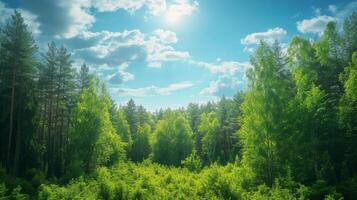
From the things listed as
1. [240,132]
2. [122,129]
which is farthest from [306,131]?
[122,129]

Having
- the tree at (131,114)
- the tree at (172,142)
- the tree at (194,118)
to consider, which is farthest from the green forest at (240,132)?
the tree at (194,118)

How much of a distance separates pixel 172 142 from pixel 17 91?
103 feet

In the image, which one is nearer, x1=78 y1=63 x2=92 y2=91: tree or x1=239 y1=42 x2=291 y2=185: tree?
x1=239 y1=42 x2=291 y2=185: tree

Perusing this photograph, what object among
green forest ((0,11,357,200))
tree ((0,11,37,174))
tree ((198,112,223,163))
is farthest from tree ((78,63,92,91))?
tree ((198,112,223,163))

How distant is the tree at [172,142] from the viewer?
185 ft

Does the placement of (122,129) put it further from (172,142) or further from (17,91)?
(17,91)

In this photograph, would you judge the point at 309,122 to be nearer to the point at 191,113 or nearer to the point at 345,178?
the point at 345,178

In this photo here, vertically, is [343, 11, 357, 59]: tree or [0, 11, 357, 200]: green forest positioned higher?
[343, 11, 357, 59]: tree

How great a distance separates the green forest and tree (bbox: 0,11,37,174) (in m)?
0.10

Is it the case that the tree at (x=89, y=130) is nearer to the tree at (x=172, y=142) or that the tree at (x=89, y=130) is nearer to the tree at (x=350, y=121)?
the tree at (x=172, y=142)

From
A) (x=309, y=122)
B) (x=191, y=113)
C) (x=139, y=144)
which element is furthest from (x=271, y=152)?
(x=191, y=113)

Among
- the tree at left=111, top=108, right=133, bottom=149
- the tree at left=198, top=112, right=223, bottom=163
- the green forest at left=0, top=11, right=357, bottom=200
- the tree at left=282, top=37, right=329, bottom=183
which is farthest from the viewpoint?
the tree at left=111, top=108, right=133, bottom=149

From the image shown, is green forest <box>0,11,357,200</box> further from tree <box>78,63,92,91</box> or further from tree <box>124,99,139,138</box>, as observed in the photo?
tree <box>124,99,139,138</box>

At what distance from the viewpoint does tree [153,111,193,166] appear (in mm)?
56406
